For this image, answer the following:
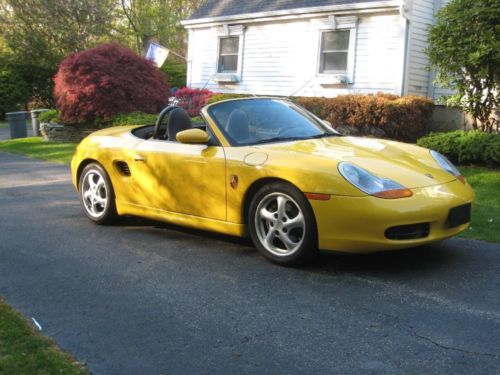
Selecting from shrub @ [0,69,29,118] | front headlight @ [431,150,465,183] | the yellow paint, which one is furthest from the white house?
shrub @ [0,69,29,118]

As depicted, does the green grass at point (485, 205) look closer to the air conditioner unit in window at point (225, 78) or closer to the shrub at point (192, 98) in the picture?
the shrub at point (192, 98)

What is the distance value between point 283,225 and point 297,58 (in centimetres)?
1326

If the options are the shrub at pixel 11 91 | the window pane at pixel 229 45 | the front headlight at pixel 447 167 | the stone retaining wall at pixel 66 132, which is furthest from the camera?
the shrub at pixel 11 91

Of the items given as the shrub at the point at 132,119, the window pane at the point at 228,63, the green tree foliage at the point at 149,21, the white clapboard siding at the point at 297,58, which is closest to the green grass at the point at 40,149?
the shrub at the point at 132,119

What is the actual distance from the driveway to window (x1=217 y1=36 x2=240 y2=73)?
45.7ft

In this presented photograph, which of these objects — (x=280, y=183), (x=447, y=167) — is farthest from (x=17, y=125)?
(x=447, y=167)

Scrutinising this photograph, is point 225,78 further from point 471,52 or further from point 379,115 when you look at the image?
point 471,52

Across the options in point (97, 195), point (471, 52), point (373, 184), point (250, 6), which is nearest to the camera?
point (373, 184)

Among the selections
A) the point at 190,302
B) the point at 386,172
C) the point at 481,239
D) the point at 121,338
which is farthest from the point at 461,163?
the point at 121,338

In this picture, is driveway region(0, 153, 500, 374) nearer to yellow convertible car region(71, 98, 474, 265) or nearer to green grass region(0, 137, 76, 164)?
yellow convertible car region(71, 98, 474, 265)

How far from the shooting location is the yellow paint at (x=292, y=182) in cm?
434

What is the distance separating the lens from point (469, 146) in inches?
385

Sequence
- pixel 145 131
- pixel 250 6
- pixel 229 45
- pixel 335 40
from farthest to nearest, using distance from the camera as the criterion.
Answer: pixel 229 45
pixel 250 6
pixel 335 40
pixel 145 131

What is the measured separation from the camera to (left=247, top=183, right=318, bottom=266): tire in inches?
178
